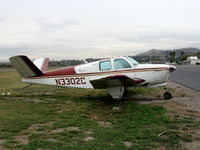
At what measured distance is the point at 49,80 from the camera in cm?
1119

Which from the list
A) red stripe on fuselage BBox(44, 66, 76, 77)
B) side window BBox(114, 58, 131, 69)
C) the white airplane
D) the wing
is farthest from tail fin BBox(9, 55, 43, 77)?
side window BBox(114, 58, 131, 69)

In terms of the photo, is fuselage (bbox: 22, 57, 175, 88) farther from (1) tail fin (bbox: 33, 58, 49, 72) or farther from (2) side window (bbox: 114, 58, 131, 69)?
(1) tail fin (bbox: 33, 58, 49, 72)

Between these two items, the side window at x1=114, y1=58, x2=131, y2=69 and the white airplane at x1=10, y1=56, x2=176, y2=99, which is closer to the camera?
the white airplane at x1=10, y1=56, x2=176, y2=99

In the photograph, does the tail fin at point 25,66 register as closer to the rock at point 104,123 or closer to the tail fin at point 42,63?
the tail fin at point 42,63

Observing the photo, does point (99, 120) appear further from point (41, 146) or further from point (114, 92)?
point (114, 92)

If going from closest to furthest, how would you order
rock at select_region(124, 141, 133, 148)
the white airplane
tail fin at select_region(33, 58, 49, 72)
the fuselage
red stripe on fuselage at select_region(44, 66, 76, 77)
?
rock at select_region(124, 141, 133, 148) < the white airplane < the fuselage < red stripe on fuselage at select_region(44, 66, 76, 77) < tail fin at select_region(33, 58, 49, 72)

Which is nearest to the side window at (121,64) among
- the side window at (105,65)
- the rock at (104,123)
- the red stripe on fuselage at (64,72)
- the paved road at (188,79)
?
the side window at (105,65)

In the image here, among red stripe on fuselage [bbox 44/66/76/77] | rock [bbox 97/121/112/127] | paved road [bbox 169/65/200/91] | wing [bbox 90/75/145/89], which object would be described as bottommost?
paved road [bbox 169/65/200/91]

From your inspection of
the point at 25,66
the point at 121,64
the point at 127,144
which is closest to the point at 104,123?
the point at 127,144

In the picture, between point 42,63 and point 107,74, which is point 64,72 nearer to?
point 107,74

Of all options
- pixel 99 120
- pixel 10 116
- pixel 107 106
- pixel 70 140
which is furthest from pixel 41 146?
pixel 107 106

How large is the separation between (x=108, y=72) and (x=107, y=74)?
10 centimetres

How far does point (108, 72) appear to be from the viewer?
9.87 metres

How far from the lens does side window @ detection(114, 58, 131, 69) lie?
32.0 feet
